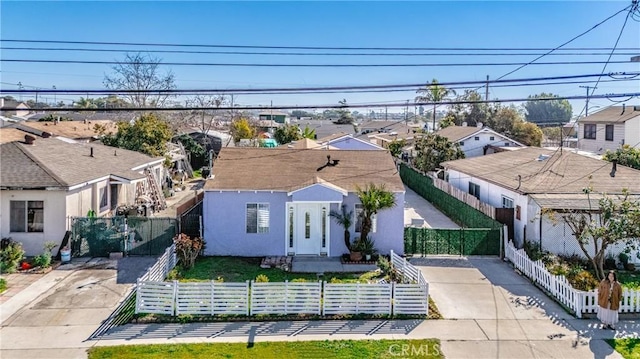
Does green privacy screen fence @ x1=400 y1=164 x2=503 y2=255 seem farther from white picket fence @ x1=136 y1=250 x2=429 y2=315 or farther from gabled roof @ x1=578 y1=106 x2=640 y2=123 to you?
gabled roof @ x1=578 y1=106 x2=640 y2=123

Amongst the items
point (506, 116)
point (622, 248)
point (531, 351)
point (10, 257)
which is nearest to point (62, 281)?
point (10, 257)

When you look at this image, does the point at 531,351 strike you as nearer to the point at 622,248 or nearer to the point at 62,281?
the point at 622,248

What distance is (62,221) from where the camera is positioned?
58.9ft

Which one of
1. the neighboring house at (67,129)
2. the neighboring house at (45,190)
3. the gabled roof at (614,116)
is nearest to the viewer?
the neighboring house at (45,190)

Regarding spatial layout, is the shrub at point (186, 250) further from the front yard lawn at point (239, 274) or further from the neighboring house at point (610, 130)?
the neighboring house at point (610, 130)

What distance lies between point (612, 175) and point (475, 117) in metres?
49.9

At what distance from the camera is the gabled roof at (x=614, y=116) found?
123ft

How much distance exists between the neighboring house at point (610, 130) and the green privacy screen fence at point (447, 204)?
16.8 meters

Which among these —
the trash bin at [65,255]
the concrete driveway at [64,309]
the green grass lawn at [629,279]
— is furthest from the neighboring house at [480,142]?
the trash bin at [65,255]

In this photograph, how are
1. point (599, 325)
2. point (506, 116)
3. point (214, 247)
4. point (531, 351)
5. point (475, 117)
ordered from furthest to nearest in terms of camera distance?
point (475, 117) → point (506, 116) → point (214, 247) → point (599, 325) → point (531, 351)

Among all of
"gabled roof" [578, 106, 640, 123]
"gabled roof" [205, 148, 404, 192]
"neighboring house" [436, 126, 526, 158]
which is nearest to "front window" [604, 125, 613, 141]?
"gabled roof" [578, 106, 640, 123]

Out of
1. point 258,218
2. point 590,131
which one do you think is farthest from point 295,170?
point 590,131

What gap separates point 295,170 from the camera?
20.3 metres

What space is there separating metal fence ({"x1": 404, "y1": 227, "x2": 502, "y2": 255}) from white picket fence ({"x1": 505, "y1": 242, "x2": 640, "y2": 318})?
292cm
